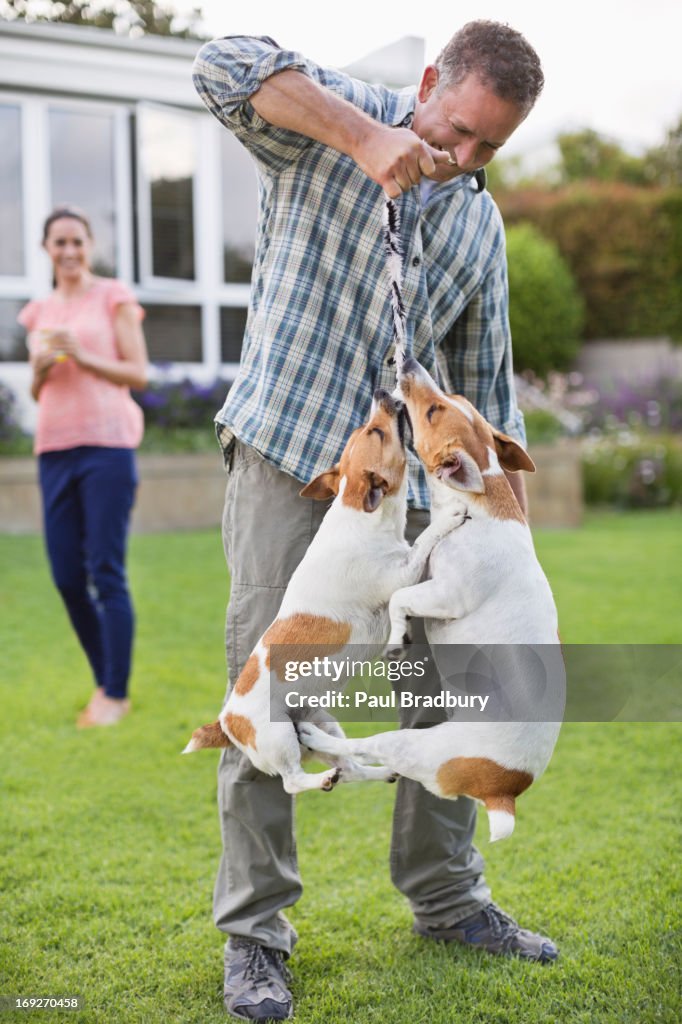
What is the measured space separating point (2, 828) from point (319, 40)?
2810 millimetres

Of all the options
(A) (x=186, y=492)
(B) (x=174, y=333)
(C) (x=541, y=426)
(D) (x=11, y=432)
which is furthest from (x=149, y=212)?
(C) (x=541, y=426)

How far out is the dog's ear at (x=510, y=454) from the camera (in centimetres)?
198

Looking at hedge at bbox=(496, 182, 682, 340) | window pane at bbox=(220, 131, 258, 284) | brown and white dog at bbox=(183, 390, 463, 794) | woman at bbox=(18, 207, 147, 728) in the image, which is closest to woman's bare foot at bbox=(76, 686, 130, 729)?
woman at bbox=(18, 207, 147, 728)

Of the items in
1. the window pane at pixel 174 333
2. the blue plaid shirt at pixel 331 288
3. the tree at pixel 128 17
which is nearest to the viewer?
the blue plaid shirt at pixel 331 288

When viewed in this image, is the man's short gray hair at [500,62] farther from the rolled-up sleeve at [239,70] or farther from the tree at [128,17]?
the tree at [128,17]

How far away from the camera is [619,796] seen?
3508mm

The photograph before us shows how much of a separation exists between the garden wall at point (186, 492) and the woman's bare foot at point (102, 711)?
3.77m

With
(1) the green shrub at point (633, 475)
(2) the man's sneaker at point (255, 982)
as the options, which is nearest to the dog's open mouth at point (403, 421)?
(2) the man's sneaker at point (255, 982)

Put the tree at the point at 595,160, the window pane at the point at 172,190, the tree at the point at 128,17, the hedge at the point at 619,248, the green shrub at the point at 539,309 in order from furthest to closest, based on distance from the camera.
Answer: the tree at the point at 595,160
the hedge at the point at 619,248
the green shrub at the point at 539,309
the window pane at the point at 172,190
the tree at the point at 128,17

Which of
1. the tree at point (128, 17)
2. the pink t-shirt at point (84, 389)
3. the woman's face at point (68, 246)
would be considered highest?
the tree at point (128, 17)

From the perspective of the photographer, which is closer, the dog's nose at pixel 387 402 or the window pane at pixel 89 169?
the dog's nose at pixel 387 402

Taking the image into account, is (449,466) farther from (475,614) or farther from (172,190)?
(172,190)

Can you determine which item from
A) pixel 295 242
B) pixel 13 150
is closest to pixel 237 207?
pixel 13 150

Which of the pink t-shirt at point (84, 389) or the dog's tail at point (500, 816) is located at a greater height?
the pink t-shirt at point (84, 389)
